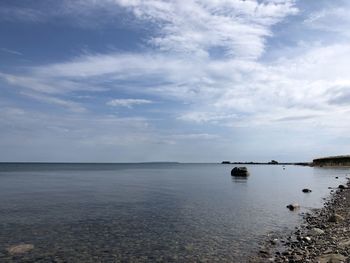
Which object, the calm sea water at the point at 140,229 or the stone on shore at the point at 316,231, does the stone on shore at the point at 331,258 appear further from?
the stone on shore at the point at 316,231

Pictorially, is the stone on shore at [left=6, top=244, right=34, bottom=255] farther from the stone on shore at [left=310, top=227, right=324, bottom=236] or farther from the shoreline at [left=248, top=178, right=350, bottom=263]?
the stone on shore at [left=310, top=227, right=324, bottom=236]

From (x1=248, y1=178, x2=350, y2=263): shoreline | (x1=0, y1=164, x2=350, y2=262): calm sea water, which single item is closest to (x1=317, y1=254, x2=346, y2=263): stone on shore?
(x1=248, y1=178, x2=350, y2=263): shoreline

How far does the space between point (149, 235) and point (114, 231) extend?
8.83 ft

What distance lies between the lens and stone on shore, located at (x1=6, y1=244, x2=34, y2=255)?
17672mm

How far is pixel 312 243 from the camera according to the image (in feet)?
62.5

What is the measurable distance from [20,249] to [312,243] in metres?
16.3

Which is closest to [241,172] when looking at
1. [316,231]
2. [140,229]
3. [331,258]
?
[316,231]

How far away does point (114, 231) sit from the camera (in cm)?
2288

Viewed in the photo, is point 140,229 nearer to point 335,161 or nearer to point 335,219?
point 335,219

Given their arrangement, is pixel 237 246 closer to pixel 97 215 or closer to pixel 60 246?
pixel 60 246

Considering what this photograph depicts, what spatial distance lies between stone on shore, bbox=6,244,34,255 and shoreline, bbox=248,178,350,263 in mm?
11956

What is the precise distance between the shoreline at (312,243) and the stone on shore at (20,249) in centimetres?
1196

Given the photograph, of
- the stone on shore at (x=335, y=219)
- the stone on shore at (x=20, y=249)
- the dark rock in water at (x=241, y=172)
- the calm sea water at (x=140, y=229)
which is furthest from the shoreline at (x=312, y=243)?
the dark rock in water at (x=241, y=172)

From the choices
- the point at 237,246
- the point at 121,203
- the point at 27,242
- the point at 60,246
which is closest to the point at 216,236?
the point at 237,246
